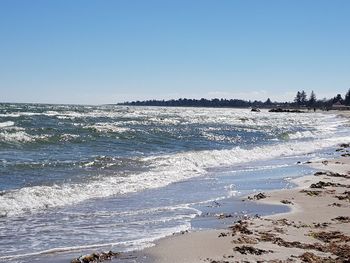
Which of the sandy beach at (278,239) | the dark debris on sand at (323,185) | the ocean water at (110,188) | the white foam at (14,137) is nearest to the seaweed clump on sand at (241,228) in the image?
the sandy beach at (278,239)

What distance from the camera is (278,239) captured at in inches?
364

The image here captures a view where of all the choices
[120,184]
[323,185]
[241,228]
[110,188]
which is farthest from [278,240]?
[120,184]

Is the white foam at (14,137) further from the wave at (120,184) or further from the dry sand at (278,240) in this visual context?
the dry sand at (278,240)

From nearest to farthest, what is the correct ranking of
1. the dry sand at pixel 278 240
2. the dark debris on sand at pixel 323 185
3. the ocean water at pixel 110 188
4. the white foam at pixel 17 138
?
the dry sand at pixel 278 240, the ocean water at pixel 110 188, the dark debris on sand at pixel 323 185, the white foam at pixel 17 138

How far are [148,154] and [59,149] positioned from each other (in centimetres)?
461

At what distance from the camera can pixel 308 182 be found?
17562 millimetres

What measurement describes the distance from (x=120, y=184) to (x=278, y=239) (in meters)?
7.88

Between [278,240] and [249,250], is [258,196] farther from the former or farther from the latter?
[249,250]

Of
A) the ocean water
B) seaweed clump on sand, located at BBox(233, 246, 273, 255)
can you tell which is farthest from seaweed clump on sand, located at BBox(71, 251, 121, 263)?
seaweed clump on sand, located at BBox(233, 246, 273, 255)

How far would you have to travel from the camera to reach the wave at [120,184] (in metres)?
12.8

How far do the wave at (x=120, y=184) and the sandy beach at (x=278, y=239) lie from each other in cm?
427

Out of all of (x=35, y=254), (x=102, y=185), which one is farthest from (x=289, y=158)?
(x=35, y=254)

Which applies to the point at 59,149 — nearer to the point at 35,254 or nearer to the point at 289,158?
the point at 289,158

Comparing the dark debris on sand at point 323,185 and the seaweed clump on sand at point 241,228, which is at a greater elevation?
the seaweed clump on sand at point 241,228
